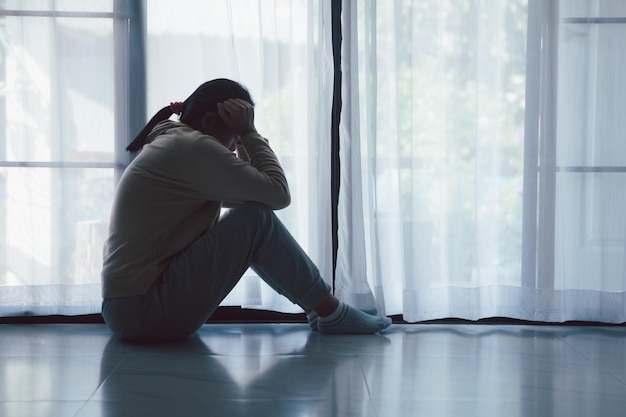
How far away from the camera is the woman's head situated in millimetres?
2174

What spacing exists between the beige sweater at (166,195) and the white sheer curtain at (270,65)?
41cm

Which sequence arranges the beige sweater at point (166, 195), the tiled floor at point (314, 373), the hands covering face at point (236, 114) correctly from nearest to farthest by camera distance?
1. the tiled floor at point (314, 373)
2. the beige sweater at point (166, 195)
3. the hands covering face at point (236, 114)

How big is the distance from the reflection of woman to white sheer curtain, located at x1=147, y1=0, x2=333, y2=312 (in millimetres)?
313

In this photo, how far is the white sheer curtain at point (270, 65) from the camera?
250 cm

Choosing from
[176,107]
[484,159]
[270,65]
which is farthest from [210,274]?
[484,159]

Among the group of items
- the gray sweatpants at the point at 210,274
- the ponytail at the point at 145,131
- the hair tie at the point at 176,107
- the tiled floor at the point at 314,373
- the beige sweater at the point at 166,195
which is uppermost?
the hair tie at the point at 176,107

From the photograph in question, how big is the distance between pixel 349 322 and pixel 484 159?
2.47 ft

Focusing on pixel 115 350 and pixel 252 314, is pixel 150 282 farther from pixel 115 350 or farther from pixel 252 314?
pixel 252 314

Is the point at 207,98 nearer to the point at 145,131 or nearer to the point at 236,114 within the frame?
the point at 236,114

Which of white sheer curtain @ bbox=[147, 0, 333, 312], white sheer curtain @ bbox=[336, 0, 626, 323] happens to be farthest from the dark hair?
white sheer curtain @ bbox=[336, 0, 626, 323]

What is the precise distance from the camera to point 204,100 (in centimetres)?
217

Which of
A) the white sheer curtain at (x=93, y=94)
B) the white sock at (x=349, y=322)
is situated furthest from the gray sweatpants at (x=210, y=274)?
the white sheer curtain at (x=93, y=94)

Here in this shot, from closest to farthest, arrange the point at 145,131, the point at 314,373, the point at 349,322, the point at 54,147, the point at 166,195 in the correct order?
the point at 314,373, the point at 166,195, the point at 145,131, the point at 349,322, the point at 54,147

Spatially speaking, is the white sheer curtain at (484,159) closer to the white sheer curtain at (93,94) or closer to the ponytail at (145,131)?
the white sheer curtain at (93,94)
